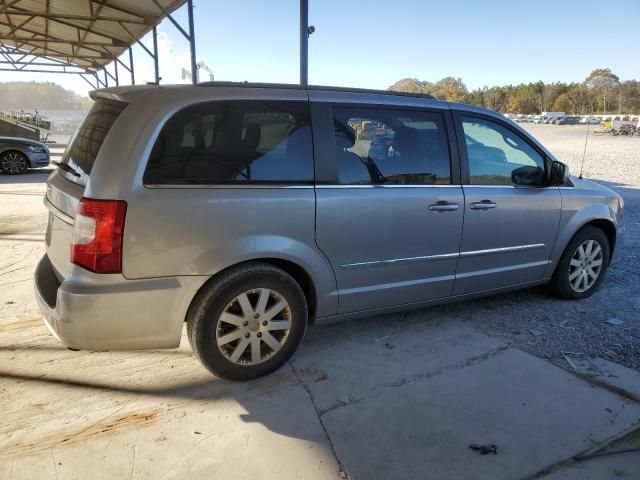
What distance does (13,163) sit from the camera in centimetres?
1320

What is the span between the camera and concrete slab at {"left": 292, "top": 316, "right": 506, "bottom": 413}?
304 centimetres

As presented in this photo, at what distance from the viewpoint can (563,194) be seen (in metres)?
4.19

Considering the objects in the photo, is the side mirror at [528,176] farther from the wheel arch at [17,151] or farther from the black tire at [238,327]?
the wheel arch at [17,151]

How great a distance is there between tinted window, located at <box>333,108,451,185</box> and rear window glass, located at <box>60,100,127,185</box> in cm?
139

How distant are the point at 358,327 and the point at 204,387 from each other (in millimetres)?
1402

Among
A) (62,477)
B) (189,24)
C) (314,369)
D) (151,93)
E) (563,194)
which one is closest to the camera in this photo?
(62,477)

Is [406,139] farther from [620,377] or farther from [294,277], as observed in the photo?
[620,377]

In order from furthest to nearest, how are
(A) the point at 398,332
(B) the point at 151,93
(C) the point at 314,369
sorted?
(A) the point at 398,332
(C) the point at 314,369
(B) the point at 151,93

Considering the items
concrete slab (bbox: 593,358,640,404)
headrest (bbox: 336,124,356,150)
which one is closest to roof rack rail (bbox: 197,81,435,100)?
headrest (bbox: 336,124,356,150)

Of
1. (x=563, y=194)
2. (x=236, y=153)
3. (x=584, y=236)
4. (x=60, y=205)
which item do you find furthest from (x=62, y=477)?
(x=584, y=236)

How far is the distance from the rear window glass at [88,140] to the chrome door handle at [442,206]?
215cm

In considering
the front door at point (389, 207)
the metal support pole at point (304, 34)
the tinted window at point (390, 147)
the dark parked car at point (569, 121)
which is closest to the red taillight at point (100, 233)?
the front door at point (389, 207)

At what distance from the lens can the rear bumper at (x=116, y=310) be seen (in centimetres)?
253

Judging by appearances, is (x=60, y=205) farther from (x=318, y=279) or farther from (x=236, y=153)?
(x=318, y=279)
